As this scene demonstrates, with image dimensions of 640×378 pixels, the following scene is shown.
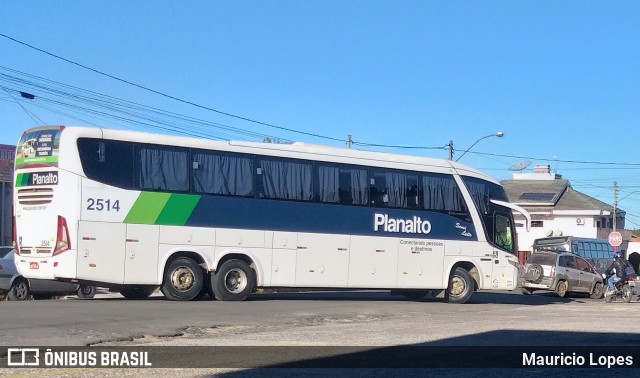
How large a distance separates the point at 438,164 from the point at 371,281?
399cm

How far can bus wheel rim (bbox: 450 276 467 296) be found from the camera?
24.0m

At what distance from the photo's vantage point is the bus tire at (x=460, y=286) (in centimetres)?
2384

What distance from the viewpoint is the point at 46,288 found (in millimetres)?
22328

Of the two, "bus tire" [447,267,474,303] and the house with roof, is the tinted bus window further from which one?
the house with roof

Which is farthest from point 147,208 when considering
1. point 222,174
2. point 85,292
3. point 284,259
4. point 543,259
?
point 543,259

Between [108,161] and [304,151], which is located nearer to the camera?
[108,161]

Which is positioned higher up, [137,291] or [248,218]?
[248,218]

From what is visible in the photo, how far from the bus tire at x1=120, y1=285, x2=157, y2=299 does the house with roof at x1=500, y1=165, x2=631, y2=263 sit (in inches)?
1730

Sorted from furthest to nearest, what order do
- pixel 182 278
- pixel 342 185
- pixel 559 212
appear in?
1. pixel 559 212
2. pixel 342 185
3. pixel 182 278

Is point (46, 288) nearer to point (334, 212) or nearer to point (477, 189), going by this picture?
point (334, 212)

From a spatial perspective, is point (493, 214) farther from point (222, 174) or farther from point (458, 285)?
point (222, 174)

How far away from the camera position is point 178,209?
19.3m

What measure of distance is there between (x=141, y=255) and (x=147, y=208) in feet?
3.49

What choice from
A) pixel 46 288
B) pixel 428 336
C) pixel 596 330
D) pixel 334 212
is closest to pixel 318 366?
pixel 428 336
